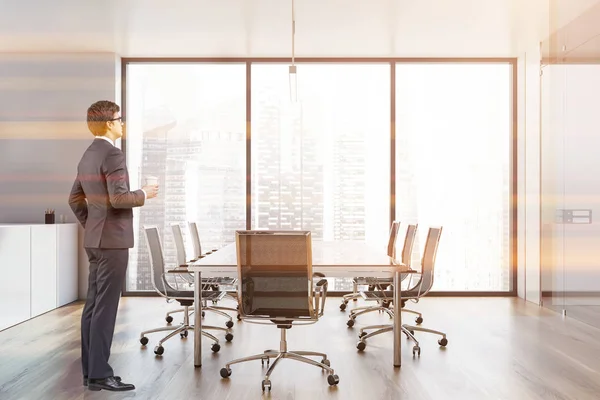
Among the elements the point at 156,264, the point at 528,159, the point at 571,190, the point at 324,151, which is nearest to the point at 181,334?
the point at 156,264

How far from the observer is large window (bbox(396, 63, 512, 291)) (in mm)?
8156

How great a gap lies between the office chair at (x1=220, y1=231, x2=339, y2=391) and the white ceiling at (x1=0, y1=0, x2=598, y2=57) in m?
2.90

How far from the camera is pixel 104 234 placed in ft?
12.3

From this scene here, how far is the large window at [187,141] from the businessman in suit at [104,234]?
4.23 meters

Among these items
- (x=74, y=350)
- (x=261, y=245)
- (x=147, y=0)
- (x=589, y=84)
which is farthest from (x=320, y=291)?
(x=589, y=84)

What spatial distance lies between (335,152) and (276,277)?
450cm

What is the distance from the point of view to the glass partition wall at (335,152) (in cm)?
811

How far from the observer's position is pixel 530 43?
24.1 ft

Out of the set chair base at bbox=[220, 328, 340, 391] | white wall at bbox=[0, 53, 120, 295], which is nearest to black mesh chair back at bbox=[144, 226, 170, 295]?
chair base at bbox=[220, 328, 340, 391]

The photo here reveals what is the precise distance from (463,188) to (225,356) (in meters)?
4.67

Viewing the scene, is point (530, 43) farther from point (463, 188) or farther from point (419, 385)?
point (419, 385)

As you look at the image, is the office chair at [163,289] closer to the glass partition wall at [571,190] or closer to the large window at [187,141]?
the large window at [187,141]

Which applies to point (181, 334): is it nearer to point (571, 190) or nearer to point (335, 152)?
point (335, 152)

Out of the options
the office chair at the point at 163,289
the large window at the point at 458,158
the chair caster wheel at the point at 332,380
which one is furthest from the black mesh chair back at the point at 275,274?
the large window at the point at 458,158
